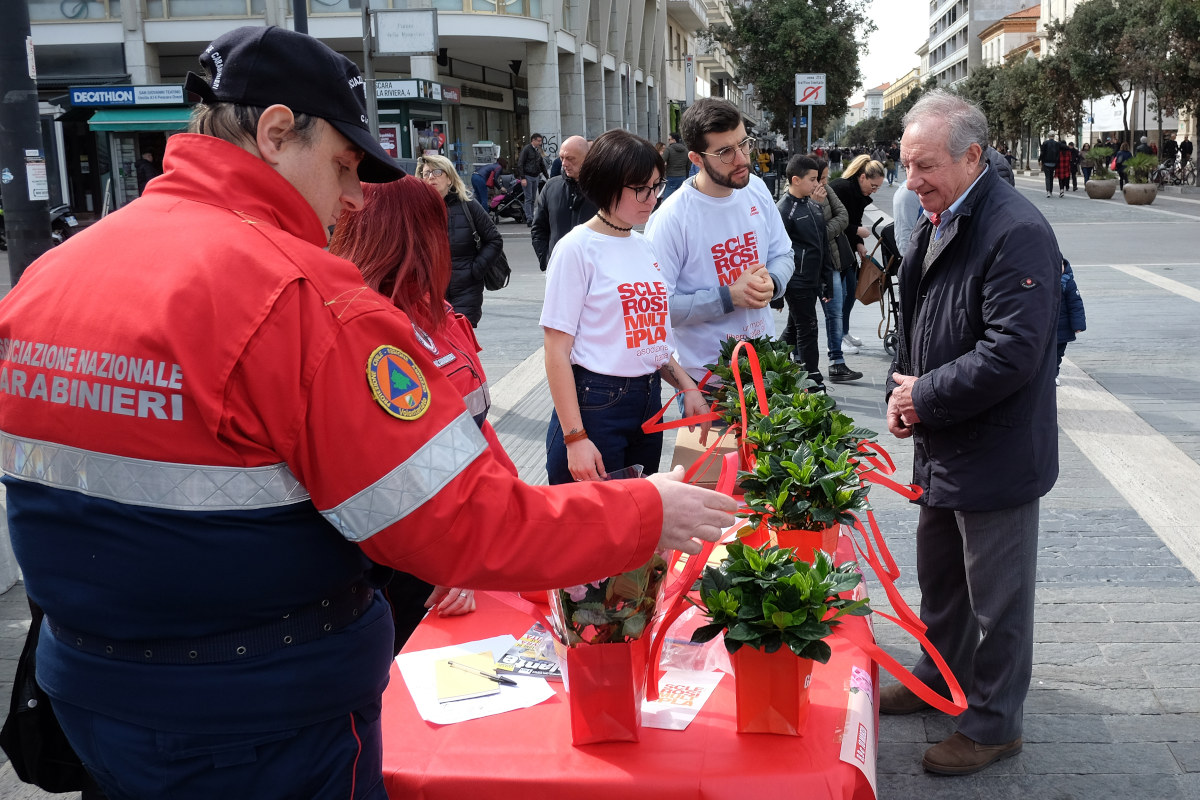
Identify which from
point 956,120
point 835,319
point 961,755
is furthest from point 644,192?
point 835,319

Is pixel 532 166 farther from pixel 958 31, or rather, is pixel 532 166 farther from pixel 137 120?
pixel 958 31

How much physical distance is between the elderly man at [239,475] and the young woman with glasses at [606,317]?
2.00 m

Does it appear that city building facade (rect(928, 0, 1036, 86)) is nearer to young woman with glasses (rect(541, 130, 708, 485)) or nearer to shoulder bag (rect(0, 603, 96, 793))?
young woman with glasses (rect(541, 130, 708, 485))

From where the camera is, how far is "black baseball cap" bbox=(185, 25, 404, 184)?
160 cm

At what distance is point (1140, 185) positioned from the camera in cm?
2741

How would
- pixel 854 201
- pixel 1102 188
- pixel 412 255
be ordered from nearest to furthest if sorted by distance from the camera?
pixel 412 255 → pixel 854 201 → pixel 1102 188

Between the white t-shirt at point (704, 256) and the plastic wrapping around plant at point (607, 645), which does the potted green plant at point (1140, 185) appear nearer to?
the white t-shirt at point (704, 256)

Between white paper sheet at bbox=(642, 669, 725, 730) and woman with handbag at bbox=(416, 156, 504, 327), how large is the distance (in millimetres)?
4997

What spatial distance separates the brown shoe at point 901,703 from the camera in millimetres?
3734

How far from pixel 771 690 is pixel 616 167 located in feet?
7.08

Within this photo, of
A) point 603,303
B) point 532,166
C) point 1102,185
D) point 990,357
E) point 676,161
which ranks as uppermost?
point 532,166

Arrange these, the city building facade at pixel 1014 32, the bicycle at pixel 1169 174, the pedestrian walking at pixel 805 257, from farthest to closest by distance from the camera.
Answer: the city building facade at pixel 1014 32 < the bicycle at pixel 1169 174 < the pedestrian walking at pixel 805 257

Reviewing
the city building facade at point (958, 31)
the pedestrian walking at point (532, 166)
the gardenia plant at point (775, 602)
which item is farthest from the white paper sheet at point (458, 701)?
the city building facade at point (958, 31)

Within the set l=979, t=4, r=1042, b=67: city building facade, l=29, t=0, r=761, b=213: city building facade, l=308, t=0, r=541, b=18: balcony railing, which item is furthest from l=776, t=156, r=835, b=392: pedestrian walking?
l=979, t=4, r=1042, b=67: city building facade
